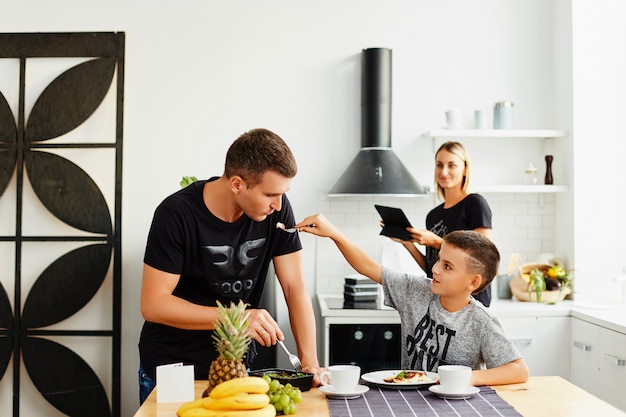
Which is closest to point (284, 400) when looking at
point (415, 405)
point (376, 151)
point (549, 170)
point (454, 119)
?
point (415, 405)

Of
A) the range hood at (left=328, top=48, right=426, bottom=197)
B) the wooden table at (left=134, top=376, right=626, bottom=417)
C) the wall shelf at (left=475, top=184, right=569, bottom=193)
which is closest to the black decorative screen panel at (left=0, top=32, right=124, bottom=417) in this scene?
the range hood at (left=328, top=48, right=426, bottom=197)

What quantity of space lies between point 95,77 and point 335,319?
1.99 m

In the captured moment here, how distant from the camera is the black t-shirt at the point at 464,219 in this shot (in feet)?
11.8

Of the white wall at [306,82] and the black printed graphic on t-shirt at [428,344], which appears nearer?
the black printed graphic on t-shirt at [428,344]

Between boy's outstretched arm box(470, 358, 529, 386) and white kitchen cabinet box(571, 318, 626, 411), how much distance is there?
1367 mm

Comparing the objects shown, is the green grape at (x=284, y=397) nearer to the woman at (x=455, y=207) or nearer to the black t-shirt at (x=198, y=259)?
the black t-shirt at (x=198, y=259)

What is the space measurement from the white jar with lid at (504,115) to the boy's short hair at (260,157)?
238 cm

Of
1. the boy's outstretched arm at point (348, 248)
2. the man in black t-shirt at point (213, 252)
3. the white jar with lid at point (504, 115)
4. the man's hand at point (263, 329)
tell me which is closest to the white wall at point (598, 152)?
the white jar with lid at point (504, 115)

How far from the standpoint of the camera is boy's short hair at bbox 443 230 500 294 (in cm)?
261

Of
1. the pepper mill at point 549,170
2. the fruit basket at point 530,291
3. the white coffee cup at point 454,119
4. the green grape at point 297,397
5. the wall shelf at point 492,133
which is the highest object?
the white coffee cup at point 454,119

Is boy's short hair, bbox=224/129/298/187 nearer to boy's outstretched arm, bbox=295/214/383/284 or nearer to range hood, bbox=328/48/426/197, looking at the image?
boy's outstretched arm, bbox=295/214/383/284

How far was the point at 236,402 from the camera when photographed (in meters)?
1.79

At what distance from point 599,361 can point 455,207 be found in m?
1.02

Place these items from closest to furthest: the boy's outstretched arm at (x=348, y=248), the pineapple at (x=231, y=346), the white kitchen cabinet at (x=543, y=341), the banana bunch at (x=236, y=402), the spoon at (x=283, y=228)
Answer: the banana bunch at (x=236, y=402) < the pineapple at (x=231, y=346) < the spoon at (x=283, y=228) < the boy's outstretched arm at (x=348, y=248) < the white kitchen cabinet at (x=543, y=341)
